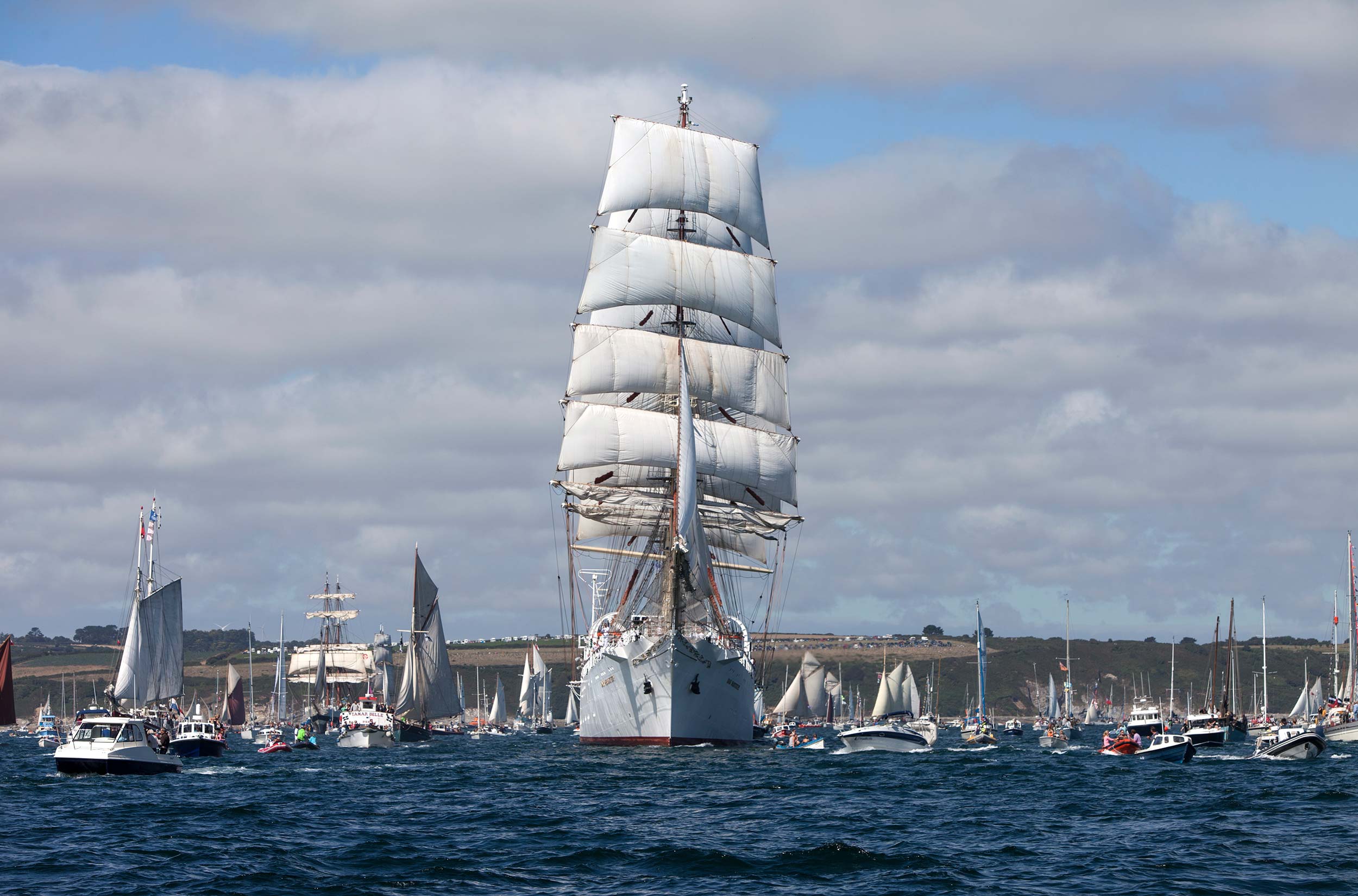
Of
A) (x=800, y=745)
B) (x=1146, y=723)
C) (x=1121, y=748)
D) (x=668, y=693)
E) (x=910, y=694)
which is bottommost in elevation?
(x=800, y=745)

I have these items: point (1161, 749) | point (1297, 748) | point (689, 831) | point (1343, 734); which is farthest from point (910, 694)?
point (689, 831)

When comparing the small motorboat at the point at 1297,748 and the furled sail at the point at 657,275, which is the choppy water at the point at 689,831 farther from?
the furled sail at the point at 657,275

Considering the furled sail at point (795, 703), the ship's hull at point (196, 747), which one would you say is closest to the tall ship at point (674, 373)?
the ship's hull at point (196, 747)

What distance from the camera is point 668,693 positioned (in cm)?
8856

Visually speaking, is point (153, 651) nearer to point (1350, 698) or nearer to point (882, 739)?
point (882, 739)

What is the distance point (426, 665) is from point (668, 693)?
152 feet

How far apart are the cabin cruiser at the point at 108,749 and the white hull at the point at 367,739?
5538cm

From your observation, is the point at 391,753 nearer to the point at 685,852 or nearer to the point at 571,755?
the point at 571,755

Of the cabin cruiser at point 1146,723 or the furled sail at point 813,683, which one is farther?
the furled sail at point 813,683

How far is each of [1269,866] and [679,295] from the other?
240 feet

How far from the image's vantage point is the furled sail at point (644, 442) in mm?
105562

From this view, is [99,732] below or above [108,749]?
Result: above

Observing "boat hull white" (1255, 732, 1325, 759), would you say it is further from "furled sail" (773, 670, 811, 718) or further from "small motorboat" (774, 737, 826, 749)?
"furled sail" (773, 670, 811, 718)

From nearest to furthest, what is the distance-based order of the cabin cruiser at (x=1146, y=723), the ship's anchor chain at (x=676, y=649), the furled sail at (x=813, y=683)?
the ship's anchor chain at (x=676, y=649)
the cabin cruiser at (x=1146, y=723)
the furled sail at (x=813, y=683)
